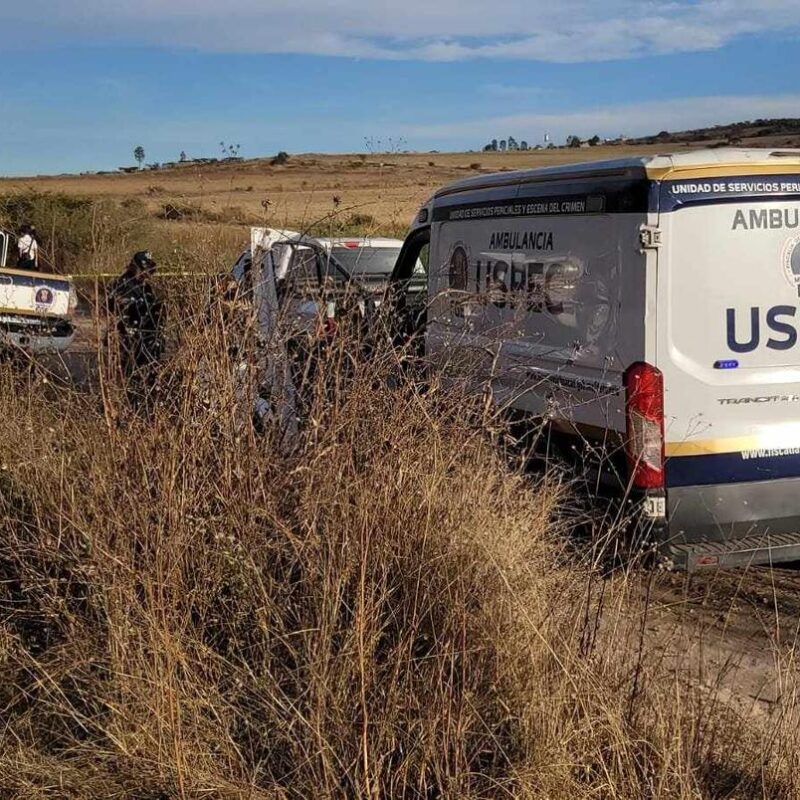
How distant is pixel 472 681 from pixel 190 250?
7.18ft

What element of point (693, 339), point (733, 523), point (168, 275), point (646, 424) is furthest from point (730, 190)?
point (168, 275)

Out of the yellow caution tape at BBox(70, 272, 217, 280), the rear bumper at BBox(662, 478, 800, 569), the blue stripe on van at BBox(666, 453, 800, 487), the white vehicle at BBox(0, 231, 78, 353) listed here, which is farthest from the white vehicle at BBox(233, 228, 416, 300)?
the rear bumper at BBox(662, 478, 800, 569)

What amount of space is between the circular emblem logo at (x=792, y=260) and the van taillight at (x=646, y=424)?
2.70 feet

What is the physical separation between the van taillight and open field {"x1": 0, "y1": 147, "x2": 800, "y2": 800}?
2.14 feet

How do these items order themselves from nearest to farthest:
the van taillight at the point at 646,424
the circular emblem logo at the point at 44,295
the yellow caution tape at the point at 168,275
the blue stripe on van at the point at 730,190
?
the yellow caution tape at the point at 168,275 → the blue stripe on van at the point at 730,190 → the van taillight at the point at 646,424 → the circular emblem logo at the point at 44,295

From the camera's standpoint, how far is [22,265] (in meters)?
12.7

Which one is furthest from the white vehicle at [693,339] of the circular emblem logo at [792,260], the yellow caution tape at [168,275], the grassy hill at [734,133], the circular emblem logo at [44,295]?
the grassy hill at [734,133]

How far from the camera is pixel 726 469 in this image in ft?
15.9

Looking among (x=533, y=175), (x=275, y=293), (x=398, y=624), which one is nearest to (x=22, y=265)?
(x=533, y=175)

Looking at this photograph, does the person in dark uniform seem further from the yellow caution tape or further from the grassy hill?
the grassy hill

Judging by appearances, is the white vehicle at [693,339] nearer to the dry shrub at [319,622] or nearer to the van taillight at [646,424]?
the van taillight at [646,424]

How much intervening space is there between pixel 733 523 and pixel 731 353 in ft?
2.77

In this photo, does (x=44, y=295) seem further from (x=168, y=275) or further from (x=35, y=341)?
(x=168, y=275)

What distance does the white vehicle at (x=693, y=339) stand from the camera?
4645 mm
